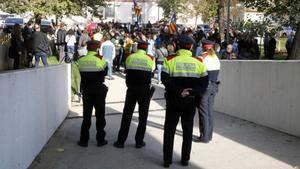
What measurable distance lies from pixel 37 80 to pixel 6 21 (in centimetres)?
3068

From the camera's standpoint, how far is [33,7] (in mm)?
27703

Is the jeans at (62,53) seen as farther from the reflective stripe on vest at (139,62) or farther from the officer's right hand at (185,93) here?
the officer's right hand at (185,93)

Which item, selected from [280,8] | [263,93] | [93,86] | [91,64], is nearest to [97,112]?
[93,86]

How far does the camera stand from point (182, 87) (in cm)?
734

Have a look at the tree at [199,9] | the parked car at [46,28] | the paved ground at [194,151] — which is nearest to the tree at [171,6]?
the tree at [199,9]

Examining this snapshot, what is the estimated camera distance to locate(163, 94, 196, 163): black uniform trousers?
7.38m

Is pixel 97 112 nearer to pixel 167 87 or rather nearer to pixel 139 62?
pixel 139 62

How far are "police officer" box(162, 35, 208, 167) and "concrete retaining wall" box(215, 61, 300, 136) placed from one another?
2.83 meters

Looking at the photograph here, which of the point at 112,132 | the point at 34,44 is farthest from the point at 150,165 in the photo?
the point at 34,44

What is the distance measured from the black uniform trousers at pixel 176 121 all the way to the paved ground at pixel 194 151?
0.73 feet

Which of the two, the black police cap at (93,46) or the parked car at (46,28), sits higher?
the parked car at (46,28)

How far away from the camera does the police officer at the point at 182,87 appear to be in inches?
288

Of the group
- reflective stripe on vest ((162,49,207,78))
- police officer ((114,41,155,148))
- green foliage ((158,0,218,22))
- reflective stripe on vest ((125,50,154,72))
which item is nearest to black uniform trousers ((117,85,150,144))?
police officer ((114,41,155,148))

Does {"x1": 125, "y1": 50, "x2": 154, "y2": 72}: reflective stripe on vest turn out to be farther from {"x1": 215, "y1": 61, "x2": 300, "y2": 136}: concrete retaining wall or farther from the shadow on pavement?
{"x1": 215, "y1": 61, "x2": 300, "y2": 136}: concrete retaining wall
